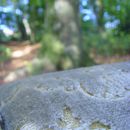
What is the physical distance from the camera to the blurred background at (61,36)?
816 cm

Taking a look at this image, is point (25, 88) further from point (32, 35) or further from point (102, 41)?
point (32, 35)

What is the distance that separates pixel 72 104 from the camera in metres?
1.84

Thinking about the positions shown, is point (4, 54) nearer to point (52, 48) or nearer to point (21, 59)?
point (21, 59)

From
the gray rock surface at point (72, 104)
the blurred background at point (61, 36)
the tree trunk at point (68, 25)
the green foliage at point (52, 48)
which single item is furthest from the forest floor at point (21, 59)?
the gray rock surface at point (72, 104)

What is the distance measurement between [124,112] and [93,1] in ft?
55.0

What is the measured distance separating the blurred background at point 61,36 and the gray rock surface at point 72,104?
4729 mm

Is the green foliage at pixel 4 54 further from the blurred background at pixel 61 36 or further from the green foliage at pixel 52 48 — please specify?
the green foliage at pixel 52 48

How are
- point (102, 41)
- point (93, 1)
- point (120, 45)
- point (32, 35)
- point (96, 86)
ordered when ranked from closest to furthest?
point (96, 86), point (120, 45), point (102, 41), point (93, 1), point (32, 35)

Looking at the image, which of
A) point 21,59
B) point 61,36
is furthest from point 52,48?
point 21,59

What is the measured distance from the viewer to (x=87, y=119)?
1806 millimetres

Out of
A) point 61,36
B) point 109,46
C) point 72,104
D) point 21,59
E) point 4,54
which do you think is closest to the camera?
point 72,104

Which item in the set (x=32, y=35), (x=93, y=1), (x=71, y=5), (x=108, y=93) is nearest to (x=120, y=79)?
(x=108, y=93)

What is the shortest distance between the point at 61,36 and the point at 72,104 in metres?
6.45

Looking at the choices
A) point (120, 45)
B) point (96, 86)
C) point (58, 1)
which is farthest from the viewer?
point (120, 45)
